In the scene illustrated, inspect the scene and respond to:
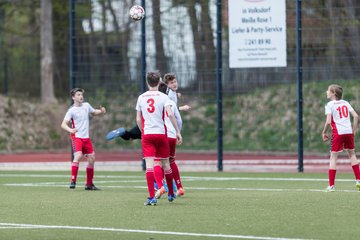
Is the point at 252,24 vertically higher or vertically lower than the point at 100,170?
higher

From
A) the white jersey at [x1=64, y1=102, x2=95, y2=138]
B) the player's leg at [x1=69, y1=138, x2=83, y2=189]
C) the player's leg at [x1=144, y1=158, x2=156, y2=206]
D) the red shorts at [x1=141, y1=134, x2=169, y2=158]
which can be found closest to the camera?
the player's leg at [x1=144, y1=158, x2=156, y2=206]

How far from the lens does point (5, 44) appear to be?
4716cm

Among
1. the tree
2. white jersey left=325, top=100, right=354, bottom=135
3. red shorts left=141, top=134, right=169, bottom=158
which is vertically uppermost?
the tree

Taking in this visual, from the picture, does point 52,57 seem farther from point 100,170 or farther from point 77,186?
point 77,186

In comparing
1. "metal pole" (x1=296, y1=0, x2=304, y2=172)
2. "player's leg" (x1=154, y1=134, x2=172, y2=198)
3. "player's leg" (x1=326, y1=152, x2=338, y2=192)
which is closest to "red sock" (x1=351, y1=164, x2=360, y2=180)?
"player's leg" (x1=326, y1=152, x2=338, y2=192)

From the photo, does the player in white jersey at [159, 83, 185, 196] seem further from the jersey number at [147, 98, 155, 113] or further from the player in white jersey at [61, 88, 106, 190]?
the player in white jersey at [61, 88, 106, 190]

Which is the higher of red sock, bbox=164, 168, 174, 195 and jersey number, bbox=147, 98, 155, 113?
jersey number, bbox=147, 98, 155, 113

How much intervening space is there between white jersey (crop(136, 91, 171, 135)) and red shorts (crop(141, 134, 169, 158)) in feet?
0.24

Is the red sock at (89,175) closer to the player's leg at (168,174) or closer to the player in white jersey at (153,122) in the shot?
the player's leg at (168,174)

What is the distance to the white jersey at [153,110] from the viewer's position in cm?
1430

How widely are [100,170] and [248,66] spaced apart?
5.02 meters

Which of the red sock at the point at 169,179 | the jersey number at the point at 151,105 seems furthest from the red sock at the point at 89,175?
the jersey number at the point at 151,105

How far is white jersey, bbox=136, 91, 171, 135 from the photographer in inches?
563

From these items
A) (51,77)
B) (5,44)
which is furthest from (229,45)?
(5,44)
